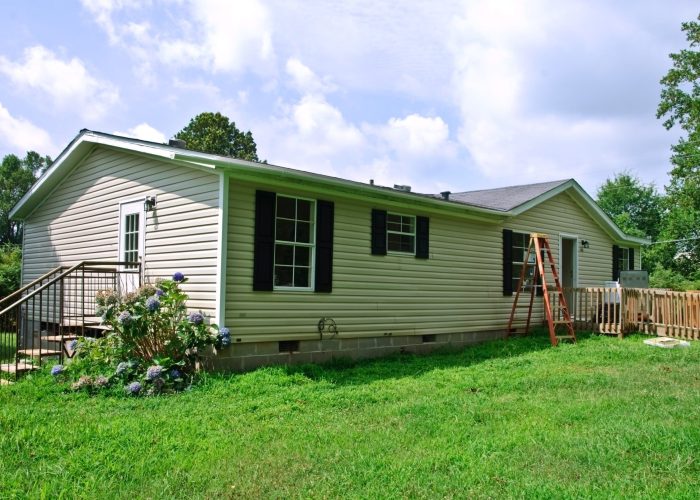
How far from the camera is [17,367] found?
7.56m

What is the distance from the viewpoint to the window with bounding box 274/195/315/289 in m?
8.63

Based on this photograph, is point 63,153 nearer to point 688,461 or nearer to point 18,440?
point 18,440

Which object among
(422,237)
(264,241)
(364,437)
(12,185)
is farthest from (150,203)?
(12,185)

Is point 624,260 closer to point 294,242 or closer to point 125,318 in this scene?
point 294,242

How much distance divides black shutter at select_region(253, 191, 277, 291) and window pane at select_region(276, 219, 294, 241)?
26 cm

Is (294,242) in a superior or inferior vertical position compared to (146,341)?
superior

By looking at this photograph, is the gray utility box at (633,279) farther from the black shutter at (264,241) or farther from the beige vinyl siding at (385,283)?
the black shutter at (264,241)

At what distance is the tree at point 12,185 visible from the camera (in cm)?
4169

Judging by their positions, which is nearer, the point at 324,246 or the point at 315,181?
the point at 315,181

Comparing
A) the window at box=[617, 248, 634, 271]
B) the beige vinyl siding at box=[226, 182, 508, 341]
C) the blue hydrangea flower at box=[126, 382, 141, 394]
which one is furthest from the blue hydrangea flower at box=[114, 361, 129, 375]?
the window at box=[617, 248, 634, 271]

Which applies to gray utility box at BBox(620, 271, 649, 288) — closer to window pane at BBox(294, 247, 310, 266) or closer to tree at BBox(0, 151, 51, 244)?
window pane at BBox(294, 247, 310, 266)

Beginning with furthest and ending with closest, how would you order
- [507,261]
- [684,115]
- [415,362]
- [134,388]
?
[684,115] < [507,261] < [415,362] < [134,388]

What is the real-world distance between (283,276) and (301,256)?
0.48 m

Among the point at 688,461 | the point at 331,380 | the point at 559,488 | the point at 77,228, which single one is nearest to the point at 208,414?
the point at 331,380
